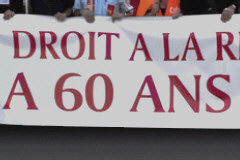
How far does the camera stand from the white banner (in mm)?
5895

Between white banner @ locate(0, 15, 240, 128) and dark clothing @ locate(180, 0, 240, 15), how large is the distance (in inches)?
18.6

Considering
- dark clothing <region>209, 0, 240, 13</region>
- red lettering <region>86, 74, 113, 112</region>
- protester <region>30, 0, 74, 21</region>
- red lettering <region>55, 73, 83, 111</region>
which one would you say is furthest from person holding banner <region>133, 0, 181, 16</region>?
red lettering <region>55, 73, 83, 111</region>

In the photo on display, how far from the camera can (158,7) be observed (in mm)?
7020

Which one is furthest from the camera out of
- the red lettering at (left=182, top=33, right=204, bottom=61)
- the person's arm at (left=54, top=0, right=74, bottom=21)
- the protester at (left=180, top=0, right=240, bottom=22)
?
the protester at (left=180, top=0, right=240, bottom=22)

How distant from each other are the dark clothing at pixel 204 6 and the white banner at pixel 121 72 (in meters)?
0.47

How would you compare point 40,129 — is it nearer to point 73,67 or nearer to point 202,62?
point 73,67

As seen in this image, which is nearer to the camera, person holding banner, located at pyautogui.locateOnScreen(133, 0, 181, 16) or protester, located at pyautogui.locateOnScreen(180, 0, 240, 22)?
protester, located at pyautogui.locateOnScreen(180, 0, 240, 22)

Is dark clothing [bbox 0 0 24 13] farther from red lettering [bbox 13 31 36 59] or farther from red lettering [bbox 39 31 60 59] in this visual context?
red lettering [bbox 39 31 60 59]

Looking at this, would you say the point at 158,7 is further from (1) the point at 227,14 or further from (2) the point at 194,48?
(1) the point at 227,14

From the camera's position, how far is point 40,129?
645cm

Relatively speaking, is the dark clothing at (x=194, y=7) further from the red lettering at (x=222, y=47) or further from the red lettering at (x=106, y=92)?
the red lettering at (x=106, y=92)

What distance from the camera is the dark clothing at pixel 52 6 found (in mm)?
6425

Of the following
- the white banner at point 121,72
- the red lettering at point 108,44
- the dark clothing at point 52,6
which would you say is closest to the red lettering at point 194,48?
the white banner at point 121,72

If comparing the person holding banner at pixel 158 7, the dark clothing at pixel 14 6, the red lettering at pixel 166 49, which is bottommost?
the red lettering at pixel 166 49
